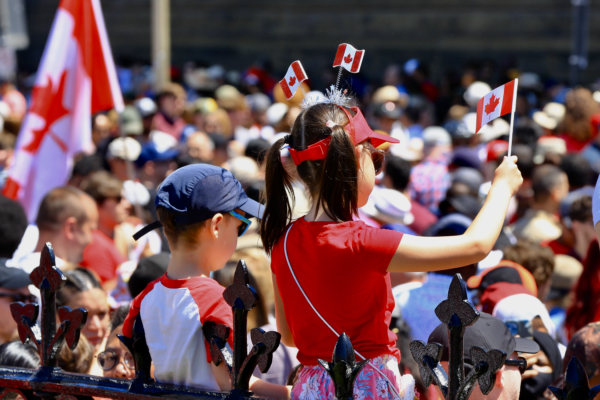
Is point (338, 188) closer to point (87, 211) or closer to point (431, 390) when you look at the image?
point (431, 390)

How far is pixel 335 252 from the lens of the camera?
76.2 inches

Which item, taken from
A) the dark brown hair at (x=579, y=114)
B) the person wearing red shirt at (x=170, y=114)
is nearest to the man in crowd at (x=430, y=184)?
the dark brown hair at (x=579, y=114)

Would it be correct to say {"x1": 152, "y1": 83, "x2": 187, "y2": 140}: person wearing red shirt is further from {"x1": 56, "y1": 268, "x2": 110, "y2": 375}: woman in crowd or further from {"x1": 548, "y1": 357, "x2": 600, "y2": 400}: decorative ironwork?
{"x1": 548, "y1": 357, "x2": 600, "y2": 400}: decorative ironwork

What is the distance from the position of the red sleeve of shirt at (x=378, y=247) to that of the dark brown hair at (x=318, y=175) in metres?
0.15

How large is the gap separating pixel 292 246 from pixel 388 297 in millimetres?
302

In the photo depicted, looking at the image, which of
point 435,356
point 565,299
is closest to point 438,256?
point 435,356

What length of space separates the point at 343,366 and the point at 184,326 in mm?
540

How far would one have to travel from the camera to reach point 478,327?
223cm

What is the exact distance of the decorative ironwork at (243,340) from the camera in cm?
183

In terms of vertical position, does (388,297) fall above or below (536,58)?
below

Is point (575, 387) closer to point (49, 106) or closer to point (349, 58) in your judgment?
point (349, 58)

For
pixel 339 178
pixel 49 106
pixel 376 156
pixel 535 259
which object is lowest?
pixel 339 178

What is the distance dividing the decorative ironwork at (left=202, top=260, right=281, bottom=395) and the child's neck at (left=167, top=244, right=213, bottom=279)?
276 millimetres

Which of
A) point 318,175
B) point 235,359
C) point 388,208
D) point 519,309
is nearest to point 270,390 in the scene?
point 235,359
